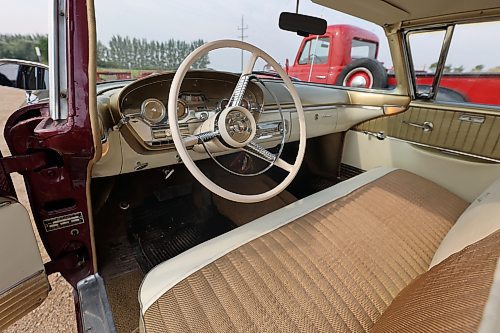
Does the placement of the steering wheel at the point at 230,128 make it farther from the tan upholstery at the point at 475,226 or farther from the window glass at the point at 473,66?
the window glass at the point at 473,66

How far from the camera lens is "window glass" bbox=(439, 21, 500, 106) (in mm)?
1707

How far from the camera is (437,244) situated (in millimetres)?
1145

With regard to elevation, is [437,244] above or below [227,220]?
above

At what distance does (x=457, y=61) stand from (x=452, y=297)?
2.00 m

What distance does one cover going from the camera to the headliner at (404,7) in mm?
1443

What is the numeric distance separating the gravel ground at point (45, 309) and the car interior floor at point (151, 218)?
183 millimetres

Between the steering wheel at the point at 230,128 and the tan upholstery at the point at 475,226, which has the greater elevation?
the steering wheel at the point at 230,128

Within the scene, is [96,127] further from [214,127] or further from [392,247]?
[392,247]

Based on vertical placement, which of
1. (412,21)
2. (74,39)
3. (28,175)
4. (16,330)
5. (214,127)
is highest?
(412,21)

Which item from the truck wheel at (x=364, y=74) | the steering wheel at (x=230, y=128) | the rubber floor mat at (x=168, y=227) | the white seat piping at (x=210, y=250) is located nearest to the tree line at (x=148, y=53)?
the steering wheel at (x=230, y=128)

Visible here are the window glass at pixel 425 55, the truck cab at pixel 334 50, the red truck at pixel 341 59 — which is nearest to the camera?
the window glass at pixel 425 55

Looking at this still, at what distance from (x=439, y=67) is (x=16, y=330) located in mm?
2763

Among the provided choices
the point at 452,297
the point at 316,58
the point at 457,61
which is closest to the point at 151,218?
the point at 452,297

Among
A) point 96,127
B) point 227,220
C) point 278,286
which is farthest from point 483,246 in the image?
point 227,220
